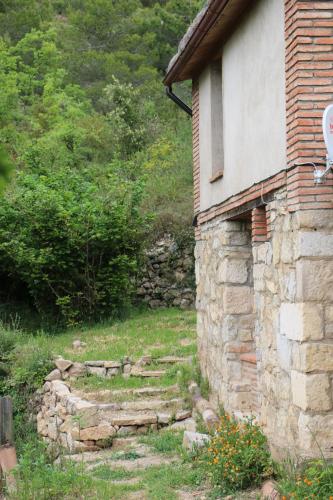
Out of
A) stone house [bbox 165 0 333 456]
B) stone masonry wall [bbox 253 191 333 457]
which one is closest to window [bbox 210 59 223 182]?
stone house [bbox 165 0 333 456]

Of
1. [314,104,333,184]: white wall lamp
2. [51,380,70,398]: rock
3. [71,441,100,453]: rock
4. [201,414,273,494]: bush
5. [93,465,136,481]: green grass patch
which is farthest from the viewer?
[51,380,70,398]: rock

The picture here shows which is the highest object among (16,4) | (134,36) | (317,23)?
(16,4)

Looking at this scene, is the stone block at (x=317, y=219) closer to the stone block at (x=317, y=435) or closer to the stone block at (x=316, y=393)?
the stone block at (x=316, y=393)

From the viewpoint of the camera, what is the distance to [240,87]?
7.51 m

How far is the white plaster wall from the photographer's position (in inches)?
246

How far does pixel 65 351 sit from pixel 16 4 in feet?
94.7

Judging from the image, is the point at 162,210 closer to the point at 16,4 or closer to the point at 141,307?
the point at 141,307

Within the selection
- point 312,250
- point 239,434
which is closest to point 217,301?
point 239,434

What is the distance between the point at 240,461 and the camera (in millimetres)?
6184

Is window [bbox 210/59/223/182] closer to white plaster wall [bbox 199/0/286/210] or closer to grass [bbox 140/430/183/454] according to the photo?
white plaster wall [bbox 199/0/286/210]

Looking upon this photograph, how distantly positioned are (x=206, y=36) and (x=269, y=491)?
204 inches

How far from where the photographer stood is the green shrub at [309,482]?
16.8 feet

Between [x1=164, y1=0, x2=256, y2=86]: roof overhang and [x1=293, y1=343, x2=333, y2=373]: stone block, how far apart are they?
3558mm

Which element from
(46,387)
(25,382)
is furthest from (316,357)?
(25,382)
